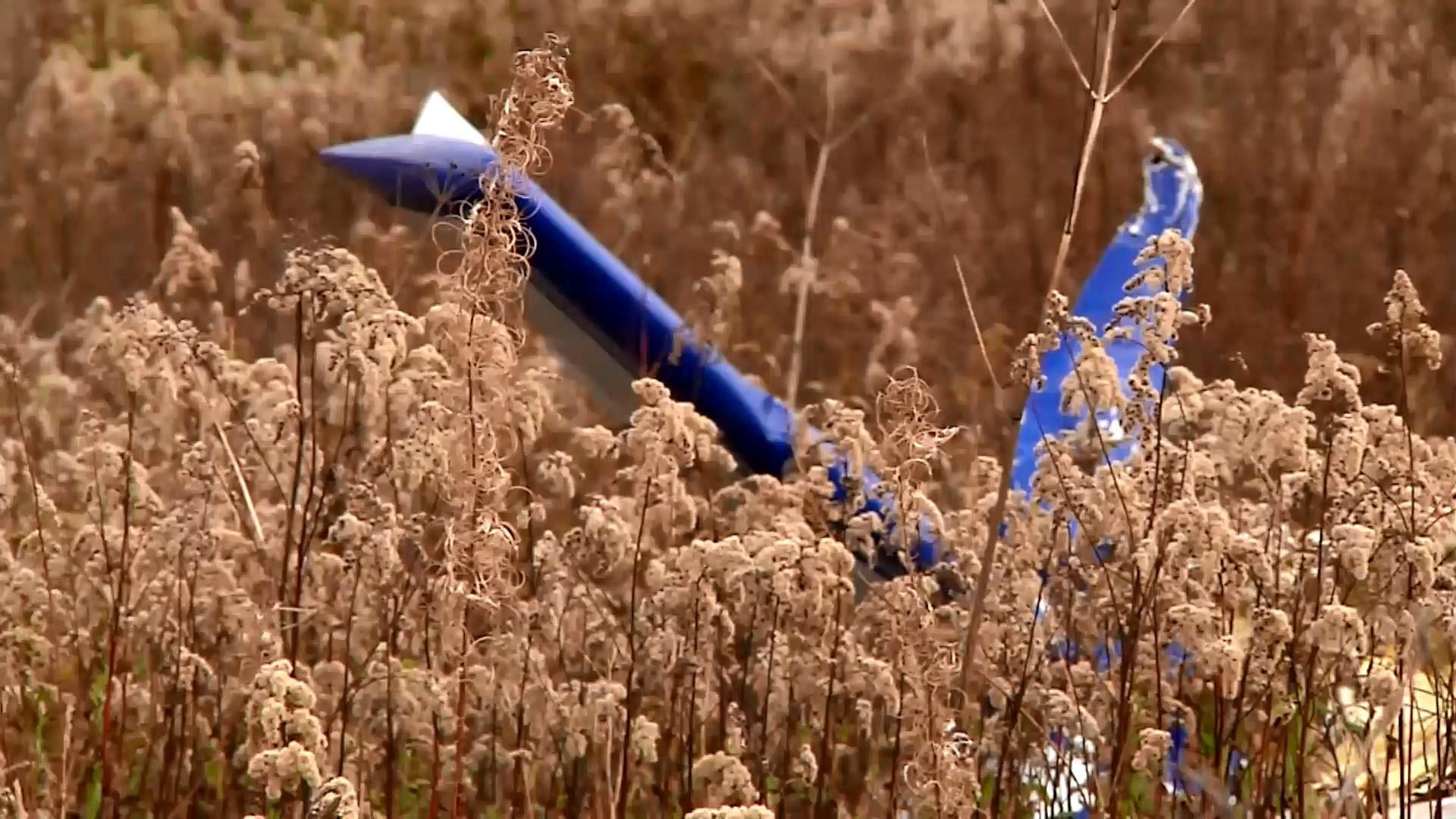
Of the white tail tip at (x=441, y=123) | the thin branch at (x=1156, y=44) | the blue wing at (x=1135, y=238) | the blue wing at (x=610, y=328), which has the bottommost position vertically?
the thin branch at (x=1156, y=44)

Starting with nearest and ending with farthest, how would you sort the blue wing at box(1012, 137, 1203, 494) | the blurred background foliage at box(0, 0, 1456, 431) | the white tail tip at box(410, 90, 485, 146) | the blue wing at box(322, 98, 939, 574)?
the blue wing at box(322, 98, 939, 574) < the white tail tip at box(410, 90, 485, 146) < the blue wing at box(1012, 137, 1203, 494) < the blurred background foliage at box(0, 0, 1456, 431)

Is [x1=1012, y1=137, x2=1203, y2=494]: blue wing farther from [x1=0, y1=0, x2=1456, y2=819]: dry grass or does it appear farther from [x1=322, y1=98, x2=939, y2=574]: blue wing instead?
[x1=322, y1=98, x2=939, y2=574]: blue wing

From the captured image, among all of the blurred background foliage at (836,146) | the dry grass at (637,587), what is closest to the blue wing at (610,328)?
the dry grass at (637,587)

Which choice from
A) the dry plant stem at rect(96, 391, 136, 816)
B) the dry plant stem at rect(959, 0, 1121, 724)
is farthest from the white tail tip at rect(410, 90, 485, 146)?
the dry plant stem at rect(959, 0, 1121, 724)

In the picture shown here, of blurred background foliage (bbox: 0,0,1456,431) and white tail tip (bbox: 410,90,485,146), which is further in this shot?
blurred background foliage (bbox: 0,0,1456,431)

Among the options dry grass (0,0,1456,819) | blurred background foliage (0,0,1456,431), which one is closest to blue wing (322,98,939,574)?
dry grass (0,0,1456,819)

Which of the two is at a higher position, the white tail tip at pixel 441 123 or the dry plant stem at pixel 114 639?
the white tail tip at pixel 441 123

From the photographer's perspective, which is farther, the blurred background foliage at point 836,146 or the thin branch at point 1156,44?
the blurred background foliage at point 836,146

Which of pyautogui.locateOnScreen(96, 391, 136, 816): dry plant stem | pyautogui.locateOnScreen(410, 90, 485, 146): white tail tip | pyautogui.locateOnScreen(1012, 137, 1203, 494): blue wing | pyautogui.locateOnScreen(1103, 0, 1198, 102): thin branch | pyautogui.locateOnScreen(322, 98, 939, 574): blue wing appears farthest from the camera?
pyautogui.locateOnScreen(1012, 137, 1203, 494): blue wing

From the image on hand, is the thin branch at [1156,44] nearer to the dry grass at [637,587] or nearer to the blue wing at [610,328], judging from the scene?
the dry grass at [637,587]

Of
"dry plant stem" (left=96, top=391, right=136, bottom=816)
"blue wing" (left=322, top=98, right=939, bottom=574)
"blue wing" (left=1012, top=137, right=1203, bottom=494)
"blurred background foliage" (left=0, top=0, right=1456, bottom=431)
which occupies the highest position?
"blurred background foliage" (left=0, top=0, right=1456, bottom=431)

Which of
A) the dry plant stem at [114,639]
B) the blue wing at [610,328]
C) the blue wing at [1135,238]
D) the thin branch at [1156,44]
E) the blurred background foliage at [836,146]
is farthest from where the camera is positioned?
the blurred background foliage at [836,146]

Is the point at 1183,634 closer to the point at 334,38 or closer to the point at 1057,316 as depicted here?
the point at 1057,316

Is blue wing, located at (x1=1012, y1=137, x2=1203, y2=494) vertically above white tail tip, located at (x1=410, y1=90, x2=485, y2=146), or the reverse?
blue wing, located at (x1=1012, y1=137, x2=1203, y2=494)
